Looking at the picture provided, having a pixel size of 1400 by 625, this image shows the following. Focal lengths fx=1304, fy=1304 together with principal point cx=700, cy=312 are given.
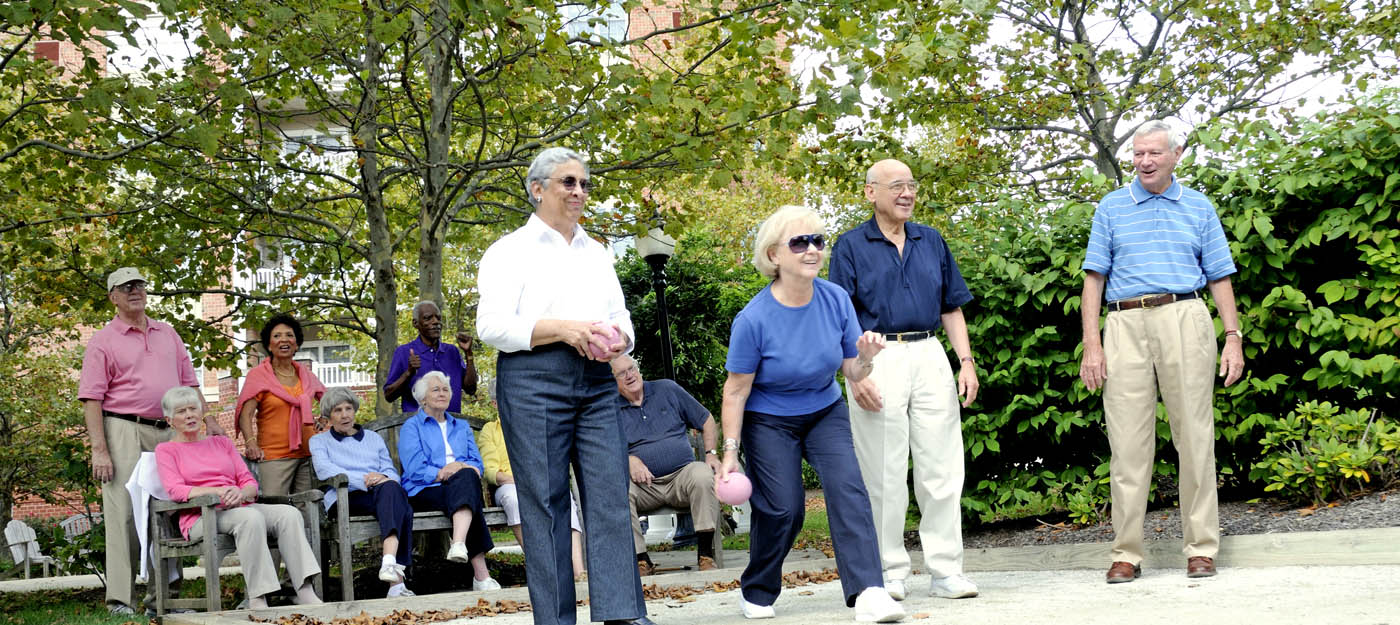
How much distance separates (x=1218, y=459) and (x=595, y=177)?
20.4 ft

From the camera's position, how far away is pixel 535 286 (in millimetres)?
4730

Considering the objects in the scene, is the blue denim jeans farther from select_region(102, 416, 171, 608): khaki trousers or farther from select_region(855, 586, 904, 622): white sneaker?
select_region(102, 416, 171, 608): khaki trousers

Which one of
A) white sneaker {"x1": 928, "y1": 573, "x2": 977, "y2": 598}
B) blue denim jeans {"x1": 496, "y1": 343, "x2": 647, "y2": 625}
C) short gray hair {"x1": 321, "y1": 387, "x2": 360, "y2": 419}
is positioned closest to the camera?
blue denim jeans {"x1": 496, "y1": 343, "x2": 647, "y2": 625}

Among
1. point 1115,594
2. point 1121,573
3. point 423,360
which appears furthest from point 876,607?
point 423,360

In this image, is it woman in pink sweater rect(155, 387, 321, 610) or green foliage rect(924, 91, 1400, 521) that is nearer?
green foliage rect(924, 91, 1400, 521)

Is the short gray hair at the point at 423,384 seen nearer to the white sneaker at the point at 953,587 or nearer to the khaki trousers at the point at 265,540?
the khaki trousers at the point at 265,540

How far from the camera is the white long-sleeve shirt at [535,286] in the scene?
4.62 metres

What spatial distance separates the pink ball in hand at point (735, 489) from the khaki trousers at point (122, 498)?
480cm

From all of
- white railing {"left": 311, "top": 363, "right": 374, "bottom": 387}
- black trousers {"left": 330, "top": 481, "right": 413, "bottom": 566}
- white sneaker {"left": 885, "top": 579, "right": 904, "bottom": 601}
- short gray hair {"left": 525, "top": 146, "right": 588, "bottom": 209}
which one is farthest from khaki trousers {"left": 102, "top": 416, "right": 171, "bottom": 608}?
white railing {"left": 311, "top": 363, "right": 374, "bottom": 387}

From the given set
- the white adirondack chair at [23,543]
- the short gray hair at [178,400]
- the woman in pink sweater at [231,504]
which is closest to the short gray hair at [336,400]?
the woman in pink sweater at [231,504]

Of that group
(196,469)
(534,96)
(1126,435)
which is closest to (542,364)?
(1126,435)

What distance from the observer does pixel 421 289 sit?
11055 mm

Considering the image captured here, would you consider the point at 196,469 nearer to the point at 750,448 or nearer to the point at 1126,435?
the point at 750,448

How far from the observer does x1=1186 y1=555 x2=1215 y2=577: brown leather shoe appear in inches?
239
